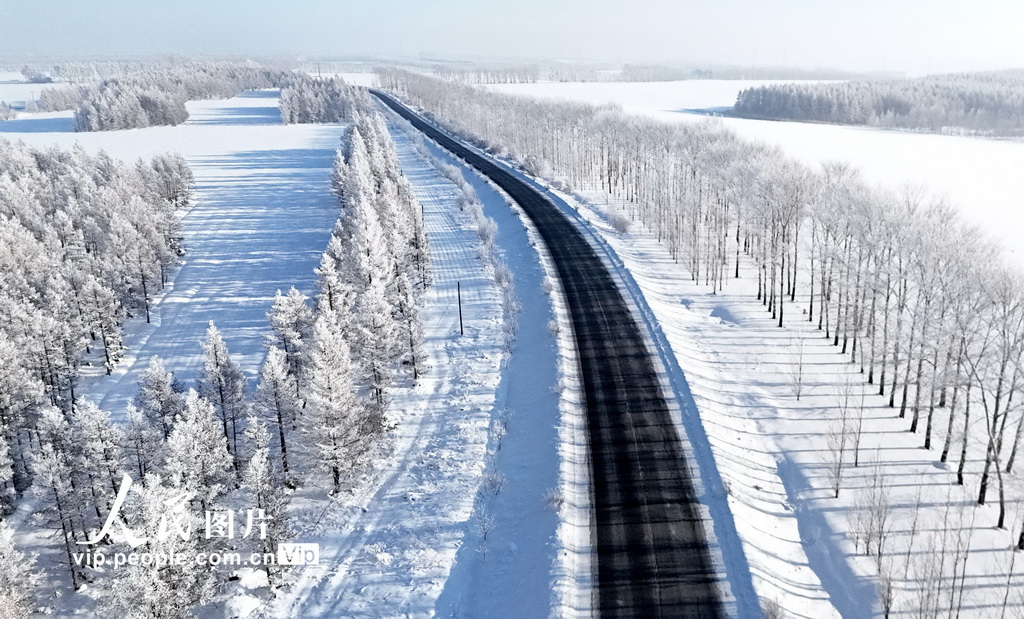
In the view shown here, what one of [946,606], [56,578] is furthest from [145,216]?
[946,606]

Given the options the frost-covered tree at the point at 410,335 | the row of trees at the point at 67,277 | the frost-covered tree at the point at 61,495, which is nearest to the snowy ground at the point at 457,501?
the frost-covered tree at the point at 410,335

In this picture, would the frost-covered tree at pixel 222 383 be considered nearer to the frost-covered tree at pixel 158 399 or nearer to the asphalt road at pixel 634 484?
the frost-covered tree at pixel 158 399

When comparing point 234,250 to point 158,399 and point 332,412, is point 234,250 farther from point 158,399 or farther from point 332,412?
point 332,412

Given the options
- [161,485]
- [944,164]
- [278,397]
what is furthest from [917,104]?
[161,485]

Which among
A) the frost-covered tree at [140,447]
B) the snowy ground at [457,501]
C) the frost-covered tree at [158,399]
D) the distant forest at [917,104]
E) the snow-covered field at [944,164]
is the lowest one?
the snowy ground at [457,501]

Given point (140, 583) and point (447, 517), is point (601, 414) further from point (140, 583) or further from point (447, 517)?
point (140, 583)

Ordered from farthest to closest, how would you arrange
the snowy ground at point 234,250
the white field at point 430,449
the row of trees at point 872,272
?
the snowy ground at point 234,250, the row of trees at point 872,272, the white field at point 430,449

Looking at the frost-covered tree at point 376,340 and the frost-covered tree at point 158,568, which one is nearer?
the frost-covered tree at point 158,568
